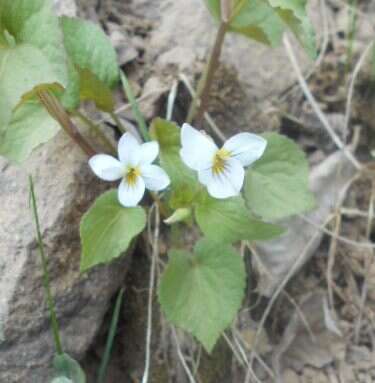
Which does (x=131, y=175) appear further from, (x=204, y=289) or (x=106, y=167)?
(x=204, y=289)

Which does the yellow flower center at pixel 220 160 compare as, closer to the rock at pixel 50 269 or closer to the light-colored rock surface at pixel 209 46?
the rock at pixel 50 269

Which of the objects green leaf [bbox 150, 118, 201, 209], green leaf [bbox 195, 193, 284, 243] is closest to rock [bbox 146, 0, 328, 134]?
green leaf [bbox 150, 118, 201, 209]

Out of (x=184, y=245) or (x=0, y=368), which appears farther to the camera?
(x=184, y=245)

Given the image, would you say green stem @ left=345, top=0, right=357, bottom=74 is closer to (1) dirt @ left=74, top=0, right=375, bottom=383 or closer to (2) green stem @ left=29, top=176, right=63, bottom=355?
(1) dirt @ left=74, top=0, right=375, bottom=383

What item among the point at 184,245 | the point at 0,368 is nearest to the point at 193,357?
the point at 184,245

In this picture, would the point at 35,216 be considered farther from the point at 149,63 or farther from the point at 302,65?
the point at 302,65

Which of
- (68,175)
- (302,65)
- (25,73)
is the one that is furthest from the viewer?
(302,65)

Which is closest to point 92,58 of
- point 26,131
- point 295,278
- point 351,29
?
point 26,131
